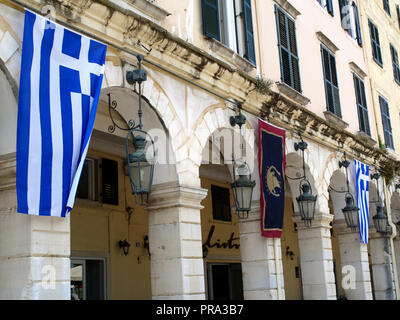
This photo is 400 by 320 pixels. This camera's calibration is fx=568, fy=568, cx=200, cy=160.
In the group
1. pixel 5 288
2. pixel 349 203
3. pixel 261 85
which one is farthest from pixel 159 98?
pixel 349 203

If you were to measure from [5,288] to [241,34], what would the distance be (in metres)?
6.45

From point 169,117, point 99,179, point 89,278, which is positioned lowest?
point 89,278

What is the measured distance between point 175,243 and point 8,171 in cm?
269

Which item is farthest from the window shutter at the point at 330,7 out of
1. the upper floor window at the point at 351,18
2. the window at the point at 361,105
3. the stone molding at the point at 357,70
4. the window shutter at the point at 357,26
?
the window shutter at the point at 357,26

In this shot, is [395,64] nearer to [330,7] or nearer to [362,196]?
[330,7]

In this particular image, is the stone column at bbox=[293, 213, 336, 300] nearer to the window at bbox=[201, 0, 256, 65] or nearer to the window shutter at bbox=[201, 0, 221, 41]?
the window at bbox=[201, 0, 256, 65]

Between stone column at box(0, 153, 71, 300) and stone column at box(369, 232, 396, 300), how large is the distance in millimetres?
11273

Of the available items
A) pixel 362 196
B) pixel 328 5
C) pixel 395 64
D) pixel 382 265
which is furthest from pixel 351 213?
pixel 395 64

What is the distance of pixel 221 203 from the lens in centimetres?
1421

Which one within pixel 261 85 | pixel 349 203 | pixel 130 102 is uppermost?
pixel 261 85

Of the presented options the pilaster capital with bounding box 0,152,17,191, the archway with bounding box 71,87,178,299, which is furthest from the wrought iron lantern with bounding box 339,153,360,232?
the pilaster capital with bounding box 0,152,17,191

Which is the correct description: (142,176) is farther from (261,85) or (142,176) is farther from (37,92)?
(261,85)

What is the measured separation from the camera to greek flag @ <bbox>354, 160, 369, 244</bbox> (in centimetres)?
1279

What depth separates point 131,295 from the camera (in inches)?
428
